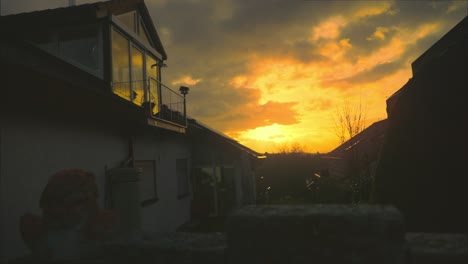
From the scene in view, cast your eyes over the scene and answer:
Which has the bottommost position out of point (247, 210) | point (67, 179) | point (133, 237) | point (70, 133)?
point (133, 237)

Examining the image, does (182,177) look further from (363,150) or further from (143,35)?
(363,150)

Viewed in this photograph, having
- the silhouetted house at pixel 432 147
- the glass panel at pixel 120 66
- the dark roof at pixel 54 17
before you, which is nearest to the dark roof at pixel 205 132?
the glass panel at pixel 120 66

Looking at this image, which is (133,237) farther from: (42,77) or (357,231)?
(42,77)

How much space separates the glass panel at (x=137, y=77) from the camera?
398 inches

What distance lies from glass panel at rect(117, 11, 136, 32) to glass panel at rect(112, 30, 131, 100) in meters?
0.64

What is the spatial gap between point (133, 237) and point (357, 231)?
159 centimetres

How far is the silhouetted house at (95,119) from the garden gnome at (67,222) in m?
1.41

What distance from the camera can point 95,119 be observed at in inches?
265

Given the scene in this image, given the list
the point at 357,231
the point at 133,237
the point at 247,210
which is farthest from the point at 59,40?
the point at 357,231

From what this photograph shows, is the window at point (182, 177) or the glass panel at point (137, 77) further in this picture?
the window at point (182, 177)

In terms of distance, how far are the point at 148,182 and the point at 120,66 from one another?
3.43 metres

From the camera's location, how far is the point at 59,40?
8.77 m

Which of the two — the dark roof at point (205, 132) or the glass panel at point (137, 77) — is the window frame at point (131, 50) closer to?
the glass panel at point (137, 77)

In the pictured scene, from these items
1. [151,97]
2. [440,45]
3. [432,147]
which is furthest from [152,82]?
[432,147]
